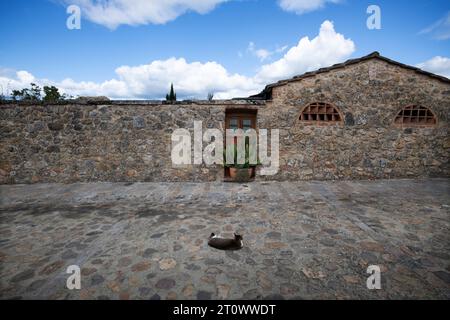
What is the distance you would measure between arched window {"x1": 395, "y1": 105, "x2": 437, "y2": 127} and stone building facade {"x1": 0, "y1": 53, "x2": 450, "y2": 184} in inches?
1.2

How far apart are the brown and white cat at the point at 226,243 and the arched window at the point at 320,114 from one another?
16.3ft

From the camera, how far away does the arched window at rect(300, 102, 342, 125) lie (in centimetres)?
714

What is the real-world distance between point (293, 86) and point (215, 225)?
16.2 feet

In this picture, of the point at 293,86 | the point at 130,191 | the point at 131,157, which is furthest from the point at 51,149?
the point at 293,86

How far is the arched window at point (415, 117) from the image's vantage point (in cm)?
729

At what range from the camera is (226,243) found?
129 inches

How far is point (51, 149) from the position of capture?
6.97 metres

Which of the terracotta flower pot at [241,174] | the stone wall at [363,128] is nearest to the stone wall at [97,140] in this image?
the terracotta flower pot at [241,174]

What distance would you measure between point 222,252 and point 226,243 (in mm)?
144

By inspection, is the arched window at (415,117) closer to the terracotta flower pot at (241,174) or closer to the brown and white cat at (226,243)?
the terracotta flower pot at (241,174)

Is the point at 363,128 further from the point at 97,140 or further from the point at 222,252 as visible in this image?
the point at 97,140

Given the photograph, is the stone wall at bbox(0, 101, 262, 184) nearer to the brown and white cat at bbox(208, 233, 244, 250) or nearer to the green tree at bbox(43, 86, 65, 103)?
the brown and white cat at bbox(208, 233, 244, 250)

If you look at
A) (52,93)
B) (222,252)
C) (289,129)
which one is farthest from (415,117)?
(52,93)

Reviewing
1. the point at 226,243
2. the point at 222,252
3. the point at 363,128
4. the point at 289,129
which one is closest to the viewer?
the point at 222,252
